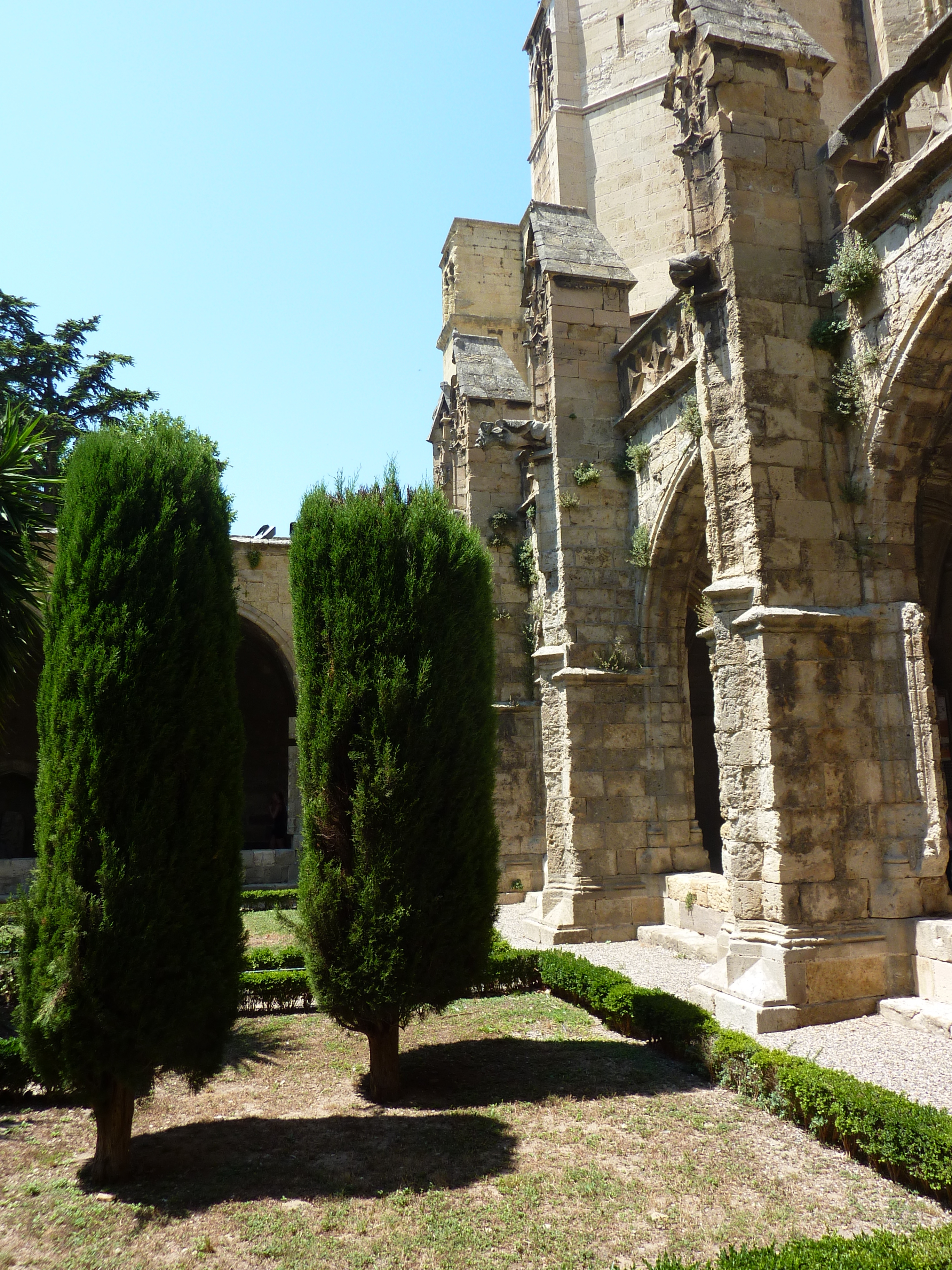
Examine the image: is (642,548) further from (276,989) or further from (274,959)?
(276,989)

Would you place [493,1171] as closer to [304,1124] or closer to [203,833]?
[304,1124]

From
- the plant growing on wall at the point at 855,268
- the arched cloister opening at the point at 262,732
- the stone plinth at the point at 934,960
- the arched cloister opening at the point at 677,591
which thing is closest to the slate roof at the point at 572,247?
the arched cloister opening at the point at 677,591

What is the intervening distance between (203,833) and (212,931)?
0.44m

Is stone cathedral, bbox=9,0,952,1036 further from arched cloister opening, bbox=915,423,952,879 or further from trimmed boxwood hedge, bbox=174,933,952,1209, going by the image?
trimmed boxwood hedge, bbox=174,933,952,1209

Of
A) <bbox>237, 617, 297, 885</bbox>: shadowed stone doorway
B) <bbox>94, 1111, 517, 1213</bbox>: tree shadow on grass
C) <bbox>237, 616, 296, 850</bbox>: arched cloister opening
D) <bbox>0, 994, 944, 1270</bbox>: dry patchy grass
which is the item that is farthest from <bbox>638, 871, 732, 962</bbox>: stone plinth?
<bbox>237, 616, 296, 850</bbox>: arched cloister opening

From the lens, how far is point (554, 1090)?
479 cm

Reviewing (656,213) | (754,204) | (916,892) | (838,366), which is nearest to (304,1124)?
(916,892)

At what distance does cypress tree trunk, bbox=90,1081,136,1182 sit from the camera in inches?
147

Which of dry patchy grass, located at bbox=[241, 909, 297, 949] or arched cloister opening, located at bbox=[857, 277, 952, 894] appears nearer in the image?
arched cloister opening, located at bbox=[857, 277, 952, 894]

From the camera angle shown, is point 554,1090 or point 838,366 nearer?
point 554,1090

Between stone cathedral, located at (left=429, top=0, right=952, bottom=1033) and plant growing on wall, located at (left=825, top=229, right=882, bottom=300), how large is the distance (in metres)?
0.02

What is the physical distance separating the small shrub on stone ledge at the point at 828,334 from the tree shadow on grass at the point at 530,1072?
4.88 m

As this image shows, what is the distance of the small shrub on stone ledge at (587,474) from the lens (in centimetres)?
931

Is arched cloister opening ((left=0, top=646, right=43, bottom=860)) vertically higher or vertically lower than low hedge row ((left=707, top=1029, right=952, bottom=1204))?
higher
